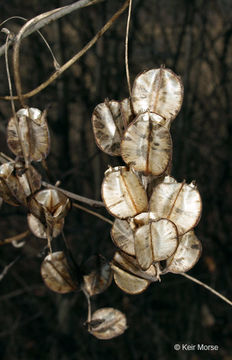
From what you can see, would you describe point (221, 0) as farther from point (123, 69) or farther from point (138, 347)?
point (138, 347)

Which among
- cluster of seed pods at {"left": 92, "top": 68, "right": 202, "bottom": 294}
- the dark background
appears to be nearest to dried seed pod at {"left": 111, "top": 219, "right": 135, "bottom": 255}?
cluster of seed pods at {"left": 92, "top": 68, "right": 202, "bottom": 294}

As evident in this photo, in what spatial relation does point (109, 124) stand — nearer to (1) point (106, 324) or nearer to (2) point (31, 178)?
(2) point (31, 178)

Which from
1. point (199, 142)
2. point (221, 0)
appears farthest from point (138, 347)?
point (221, 0)

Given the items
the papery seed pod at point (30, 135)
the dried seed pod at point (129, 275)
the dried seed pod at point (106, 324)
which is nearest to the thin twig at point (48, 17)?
the papery seed pod at point (30, 135)

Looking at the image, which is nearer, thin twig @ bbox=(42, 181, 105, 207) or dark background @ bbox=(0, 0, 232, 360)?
thin twig @ bbox=(42, 181, 105, 207)

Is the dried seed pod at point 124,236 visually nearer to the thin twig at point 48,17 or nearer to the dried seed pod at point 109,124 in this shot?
the dried seed pod at point 109,124

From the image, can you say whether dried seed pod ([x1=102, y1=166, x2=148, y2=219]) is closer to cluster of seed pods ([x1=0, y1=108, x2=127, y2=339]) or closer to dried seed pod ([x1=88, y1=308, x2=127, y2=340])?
cluster of seed pods ([x1=0, y1=108, x2=127, y2=339])

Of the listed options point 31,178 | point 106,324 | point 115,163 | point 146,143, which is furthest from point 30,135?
point 115,163
